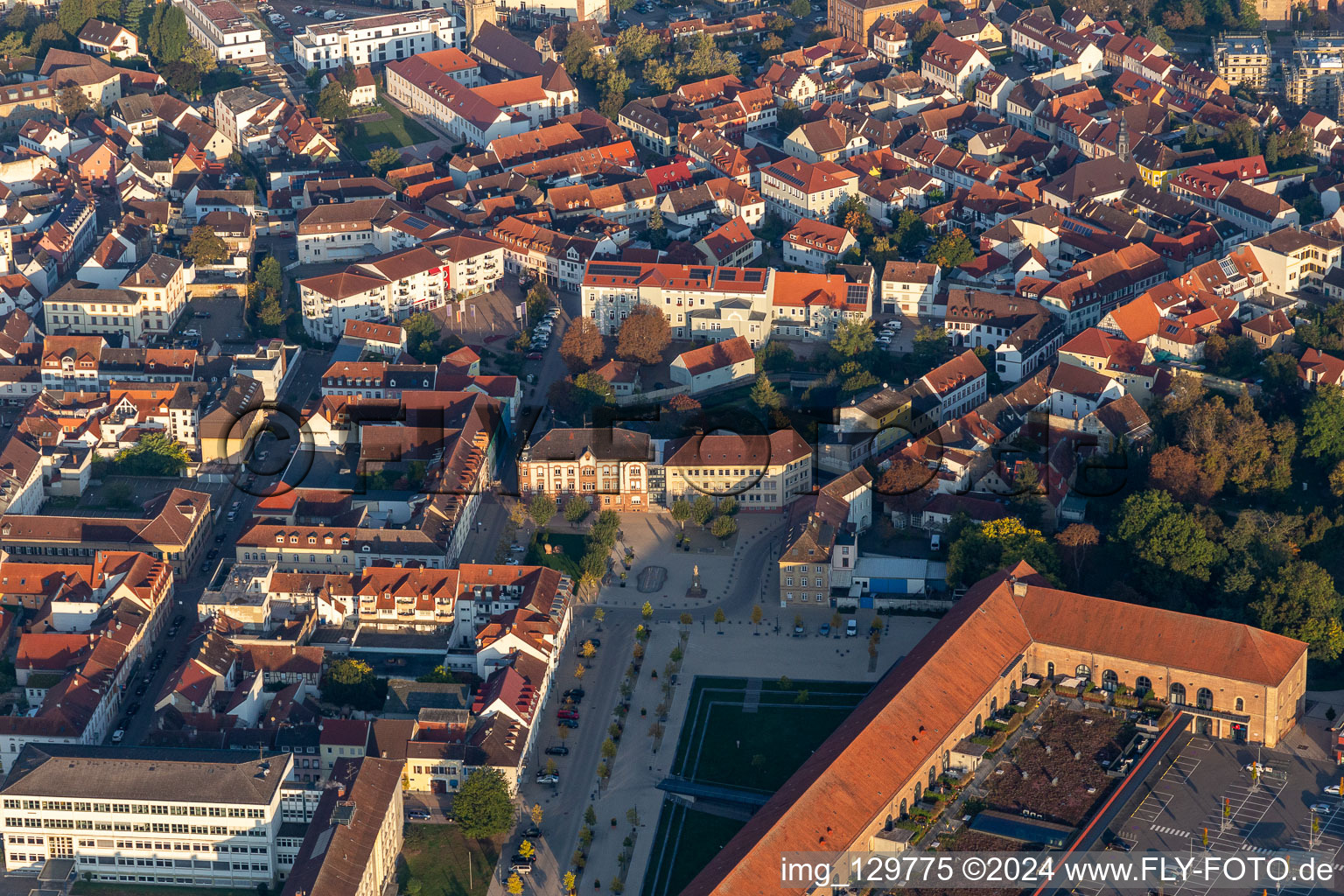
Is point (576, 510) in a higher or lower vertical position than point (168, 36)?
lower

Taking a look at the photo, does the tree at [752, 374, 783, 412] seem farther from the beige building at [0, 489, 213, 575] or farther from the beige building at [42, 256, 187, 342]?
the beige building at [42, 256, 187, 342]

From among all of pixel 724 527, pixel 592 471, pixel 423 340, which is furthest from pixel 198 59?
pixel 724 527

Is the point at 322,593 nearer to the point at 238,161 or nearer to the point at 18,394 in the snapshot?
the point at 18,394

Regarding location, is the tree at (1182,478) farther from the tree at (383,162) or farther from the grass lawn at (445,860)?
the tree at (383,162)

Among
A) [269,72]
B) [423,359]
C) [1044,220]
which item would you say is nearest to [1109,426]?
[1044,220]

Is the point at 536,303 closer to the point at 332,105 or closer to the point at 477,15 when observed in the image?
Result: the point at 332,105

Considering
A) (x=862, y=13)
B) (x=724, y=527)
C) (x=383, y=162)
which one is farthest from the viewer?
(x=862, y=13)

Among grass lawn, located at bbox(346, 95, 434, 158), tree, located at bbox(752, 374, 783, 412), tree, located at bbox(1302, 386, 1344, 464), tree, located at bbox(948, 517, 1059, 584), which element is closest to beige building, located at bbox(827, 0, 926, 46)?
grass lawn, located at bbox(346, 95, 434, 158)

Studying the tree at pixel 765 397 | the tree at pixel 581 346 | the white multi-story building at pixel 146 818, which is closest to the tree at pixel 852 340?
the tree at pixel 765 397
